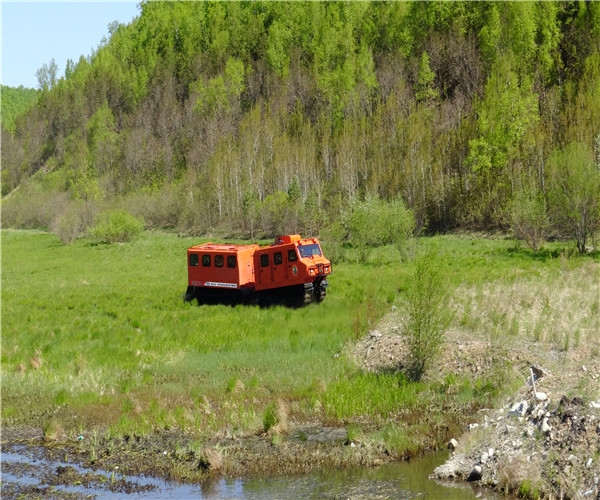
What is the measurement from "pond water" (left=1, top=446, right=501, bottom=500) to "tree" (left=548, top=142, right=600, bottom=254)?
28.6 metres

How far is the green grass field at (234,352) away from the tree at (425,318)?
791mm

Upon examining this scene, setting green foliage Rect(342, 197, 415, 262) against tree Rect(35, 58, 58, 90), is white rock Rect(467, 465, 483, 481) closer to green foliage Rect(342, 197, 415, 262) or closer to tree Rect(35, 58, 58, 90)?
green foliage Rect(342, 197, 415, 262)

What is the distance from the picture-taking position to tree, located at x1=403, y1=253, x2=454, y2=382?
1939 centimetres

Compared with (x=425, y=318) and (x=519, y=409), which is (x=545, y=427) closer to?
(x=519, y=409)

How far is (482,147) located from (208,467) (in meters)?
56.2

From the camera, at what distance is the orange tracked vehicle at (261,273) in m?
31.4

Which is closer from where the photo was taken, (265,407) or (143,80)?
(265,407)

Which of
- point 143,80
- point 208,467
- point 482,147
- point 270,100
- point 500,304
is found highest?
point 143,80

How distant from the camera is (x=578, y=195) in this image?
4006cm

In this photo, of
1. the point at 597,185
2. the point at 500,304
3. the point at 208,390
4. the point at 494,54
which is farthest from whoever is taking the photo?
the point at 494,54

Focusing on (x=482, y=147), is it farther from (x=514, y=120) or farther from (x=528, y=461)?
(x=528, y=461)

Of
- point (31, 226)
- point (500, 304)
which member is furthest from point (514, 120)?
point (31, 226)

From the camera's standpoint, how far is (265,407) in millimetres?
17969

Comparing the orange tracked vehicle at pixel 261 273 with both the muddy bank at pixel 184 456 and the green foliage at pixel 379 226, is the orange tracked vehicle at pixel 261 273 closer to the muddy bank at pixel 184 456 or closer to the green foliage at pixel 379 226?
the green foliage at pixel 379 226
